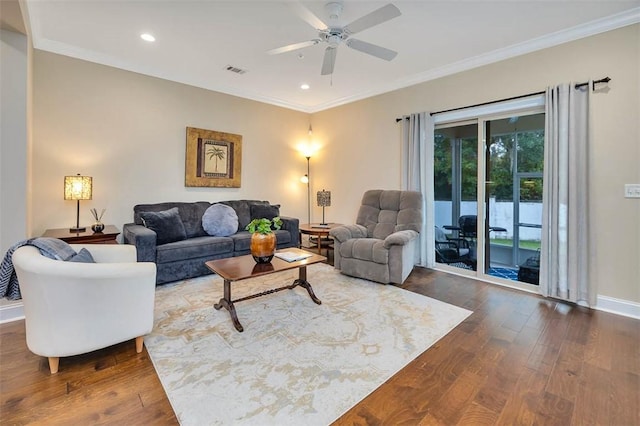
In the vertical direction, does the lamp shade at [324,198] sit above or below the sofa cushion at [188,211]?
above

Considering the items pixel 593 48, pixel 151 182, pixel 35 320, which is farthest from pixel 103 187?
pixel 593 48

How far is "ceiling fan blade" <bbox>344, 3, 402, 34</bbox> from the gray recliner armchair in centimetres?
217

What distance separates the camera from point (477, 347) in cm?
222

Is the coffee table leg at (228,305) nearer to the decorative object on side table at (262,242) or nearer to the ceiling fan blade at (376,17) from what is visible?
the decorative object on side table at (262,242)

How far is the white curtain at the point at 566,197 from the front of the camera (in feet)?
9.66

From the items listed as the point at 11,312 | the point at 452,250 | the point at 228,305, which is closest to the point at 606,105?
the point at 452,250

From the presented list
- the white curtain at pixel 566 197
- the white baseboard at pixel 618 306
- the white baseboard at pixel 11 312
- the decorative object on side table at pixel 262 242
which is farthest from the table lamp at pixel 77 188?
the white baseboard at pixel 618 306

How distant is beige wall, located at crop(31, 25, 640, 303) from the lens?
2832 millimetres

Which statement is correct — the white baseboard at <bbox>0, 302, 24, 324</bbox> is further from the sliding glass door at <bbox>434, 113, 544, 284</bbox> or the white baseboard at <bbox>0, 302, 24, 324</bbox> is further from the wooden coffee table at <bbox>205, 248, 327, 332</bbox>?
the sliding glass door at <bbox>434, 113, 544, 284</bbox>

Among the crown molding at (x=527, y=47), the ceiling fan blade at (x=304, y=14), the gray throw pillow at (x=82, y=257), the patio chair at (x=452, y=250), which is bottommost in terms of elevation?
the patio chair at (x=452, y=250)

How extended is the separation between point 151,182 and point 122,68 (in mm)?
1513

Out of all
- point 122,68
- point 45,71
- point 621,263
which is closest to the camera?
point 621,263

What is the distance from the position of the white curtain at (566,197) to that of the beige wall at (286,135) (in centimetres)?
12

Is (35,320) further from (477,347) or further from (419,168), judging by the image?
(419,168)
